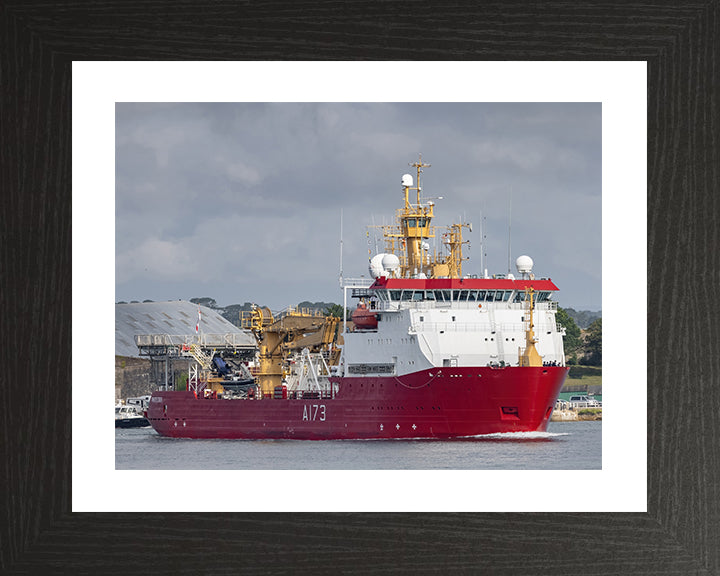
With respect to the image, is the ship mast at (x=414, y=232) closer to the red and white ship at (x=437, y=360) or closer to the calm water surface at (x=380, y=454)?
the red and white ship at (x=437, y=360)

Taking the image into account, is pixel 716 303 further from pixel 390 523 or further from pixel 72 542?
pixel 72 542

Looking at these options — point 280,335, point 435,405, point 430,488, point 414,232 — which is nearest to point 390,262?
point 414,232

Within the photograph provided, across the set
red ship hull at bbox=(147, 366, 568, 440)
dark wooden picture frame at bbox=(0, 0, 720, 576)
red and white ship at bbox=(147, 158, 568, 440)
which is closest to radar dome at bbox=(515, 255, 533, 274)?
red and white ship at bbox=(147, 158, 568, 440)

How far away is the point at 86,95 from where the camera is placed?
8.59 meters

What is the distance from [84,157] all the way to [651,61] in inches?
153

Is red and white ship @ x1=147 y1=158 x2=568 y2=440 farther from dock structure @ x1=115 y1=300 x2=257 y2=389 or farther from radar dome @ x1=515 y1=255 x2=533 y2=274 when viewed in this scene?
dock structure @ x1=115 y1=300 x2=257 y2=389

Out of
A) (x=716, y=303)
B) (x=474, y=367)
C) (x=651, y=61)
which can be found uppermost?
(x=651, y=61)

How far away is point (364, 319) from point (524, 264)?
2.50 m

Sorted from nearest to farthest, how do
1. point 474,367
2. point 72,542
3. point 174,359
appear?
1. point 72,542
2. point 474,367
3. point 174,359

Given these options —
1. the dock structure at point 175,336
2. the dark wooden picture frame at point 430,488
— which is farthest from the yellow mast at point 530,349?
the dock structure at point 175,336

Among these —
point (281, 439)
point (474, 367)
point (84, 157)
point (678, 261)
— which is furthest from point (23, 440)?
point (281, 439)

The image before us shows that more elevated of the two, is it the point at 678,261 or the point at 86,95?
the point at 86,95

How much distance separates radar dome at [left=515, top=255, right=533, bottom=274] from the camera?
673 inches

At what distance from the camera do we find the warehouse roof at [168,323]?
24844 millimetres
